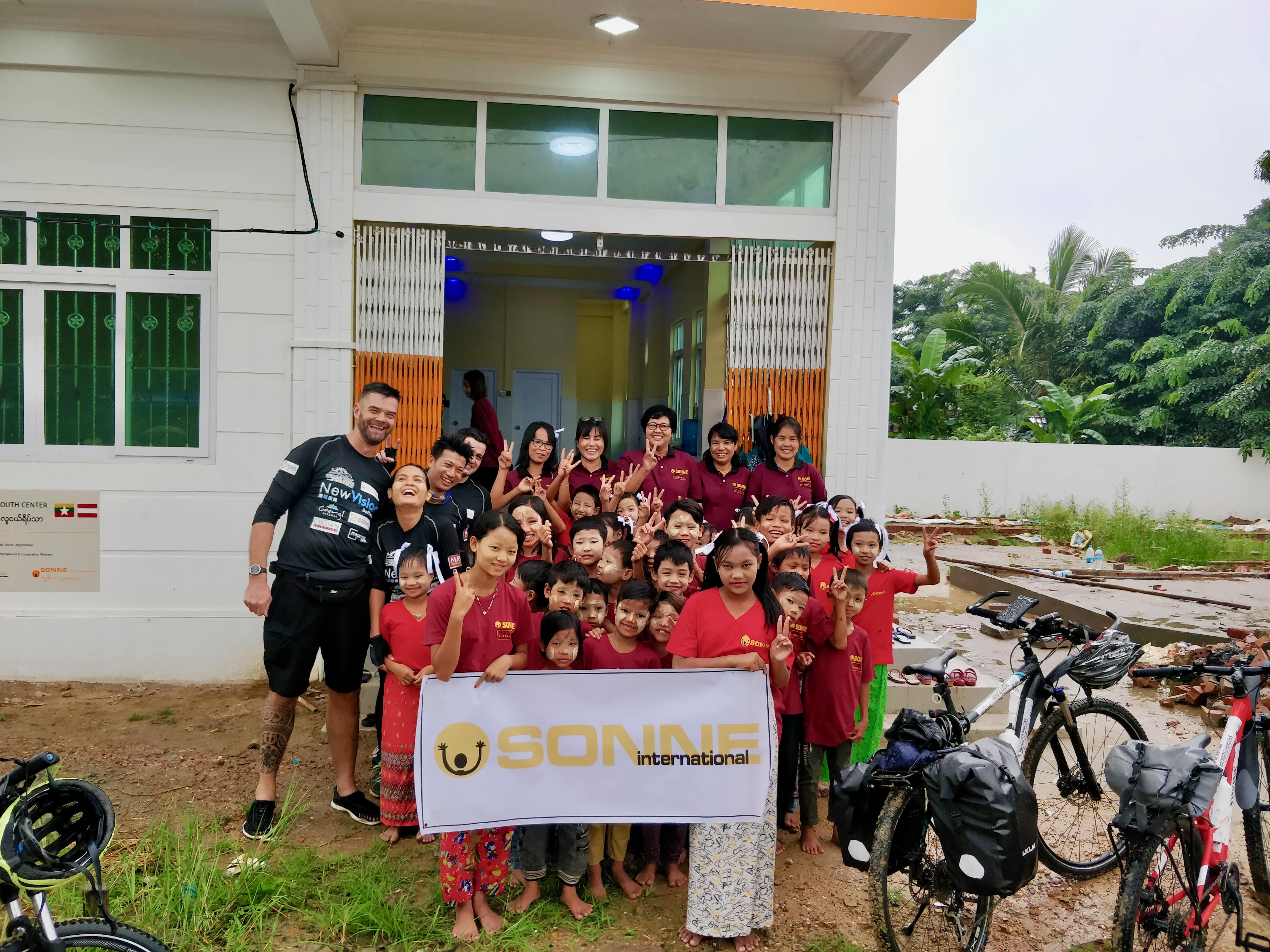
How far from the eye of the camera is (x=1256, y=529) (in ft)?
50.1

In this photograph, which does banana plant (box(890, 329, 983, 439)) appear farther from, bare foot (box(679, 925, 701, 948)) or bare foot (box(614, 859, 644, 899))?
bare foot (box(679, 925, 701, 948))

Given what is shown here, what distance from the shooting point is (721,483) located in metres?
4.94

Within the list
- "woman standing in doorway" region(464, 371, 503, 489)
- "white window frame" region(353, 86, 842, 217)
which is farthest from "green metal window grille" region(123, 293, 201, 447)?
"woman standing in doorway" region(464, 371, 503, 489)

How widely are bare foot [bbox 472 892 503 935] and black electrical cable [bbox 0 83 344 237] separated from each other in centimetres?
414

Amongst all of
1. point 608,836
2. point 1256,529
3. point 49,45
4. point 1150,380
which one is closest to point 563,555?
point 608,836

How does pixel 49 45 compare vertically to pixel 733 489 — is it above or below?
above

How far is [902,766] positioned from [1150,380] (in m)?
19.9

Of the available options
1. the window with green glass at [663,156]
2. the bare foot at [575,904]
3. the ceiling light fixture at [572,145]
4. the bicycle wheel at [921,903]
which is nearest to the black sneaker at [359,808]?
the bare foot at [575,904]

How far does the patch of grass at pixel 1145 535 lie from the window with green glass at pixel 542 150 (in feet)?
27.5

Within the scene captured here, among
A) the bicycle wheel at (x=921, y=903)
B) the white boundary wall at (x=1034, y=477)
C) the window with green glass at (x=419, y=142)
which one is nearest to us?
the bicycle wheel at (x=921, y=903)

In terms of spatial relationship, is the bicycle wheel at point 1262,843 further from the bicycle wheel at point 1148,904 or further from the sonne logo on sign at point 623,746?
the sonne logo on sign at point 623,746

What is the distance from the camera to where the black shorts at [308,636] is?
11.8ft

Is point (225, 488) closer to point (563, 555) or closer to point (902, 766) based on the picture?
point (563, 555)

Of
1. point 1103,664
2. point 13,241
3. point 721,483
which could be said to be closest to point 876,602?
point 1103,664
